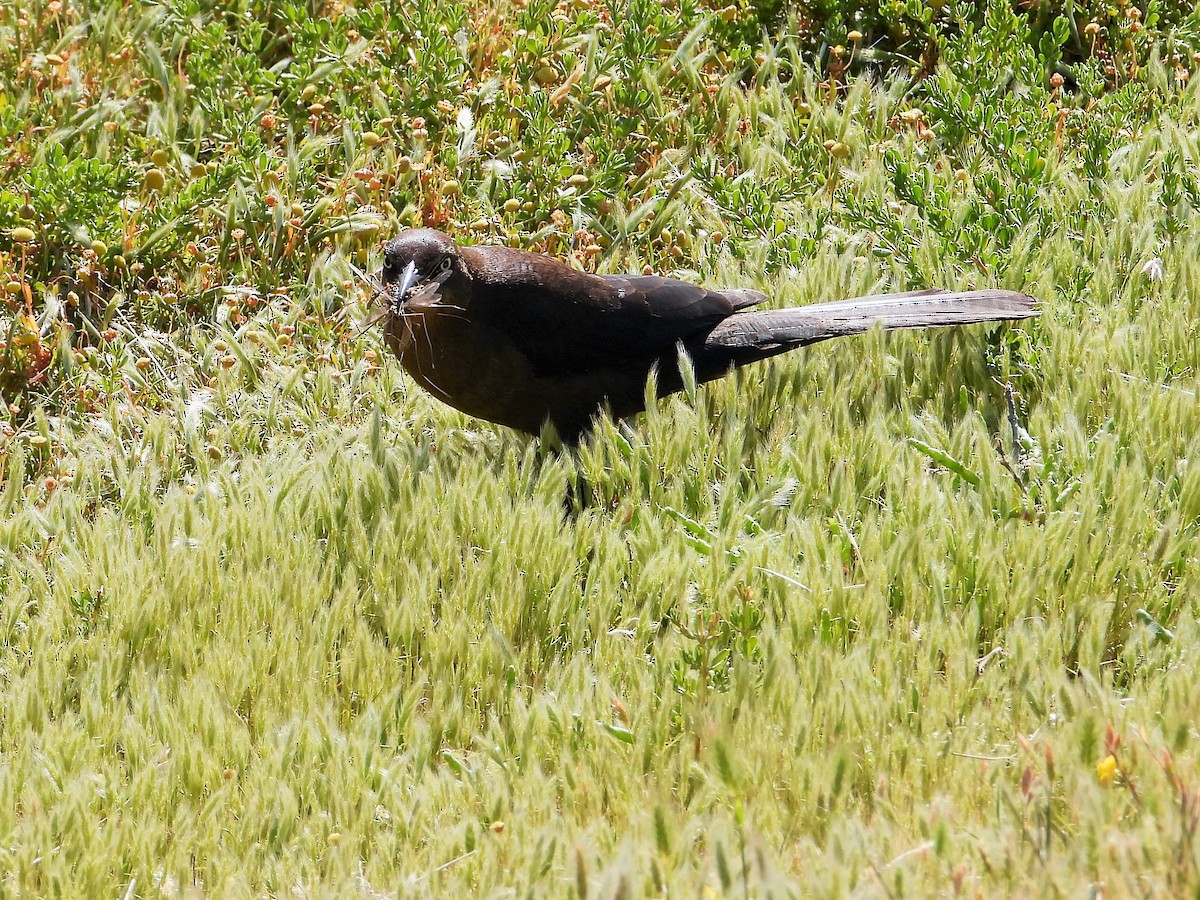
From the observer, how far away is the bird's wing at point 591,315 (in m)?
4.46

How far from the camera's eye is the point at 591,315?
454cm

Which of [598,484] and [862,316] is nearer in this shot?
[598,484]

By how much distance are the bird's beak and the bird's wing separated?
0.88 feet

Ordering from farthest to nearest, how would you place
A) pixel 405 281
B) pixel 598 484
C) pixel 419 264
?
pixel 419 264 → pixel 405 281 → pixel 598 484

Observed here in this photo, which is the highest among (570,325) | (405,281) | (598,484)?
(405,281)

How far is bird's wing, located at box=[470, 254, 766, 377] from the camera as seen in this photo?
14.6ft

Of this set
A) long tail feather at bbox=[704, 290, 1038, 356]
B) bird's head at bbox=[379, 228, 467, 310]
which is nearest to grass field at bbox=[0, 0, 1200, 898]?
long tail feather at bbox=[704, 290, 1038, 356]

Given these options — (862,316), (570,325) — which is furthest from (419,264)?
(862,316)

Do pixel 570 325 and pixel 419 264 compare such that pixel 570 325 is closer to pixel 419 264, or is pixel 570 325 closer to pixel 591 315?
Result: pixel 591 315

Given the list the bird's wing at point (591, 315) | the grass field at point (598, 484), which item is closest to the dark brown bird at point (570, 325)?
the bird's wing at point (591, 315)

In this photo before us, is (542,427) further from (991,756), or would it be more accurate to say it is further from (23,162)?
(23,162)

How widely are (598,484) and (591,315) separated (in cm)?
90

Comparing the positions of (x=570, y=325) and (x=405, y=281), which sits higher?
(x=405, y=281)

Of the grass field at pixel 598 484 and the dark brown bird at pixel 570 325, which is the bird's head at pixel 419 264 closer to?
the dark brown bird at pixel 570 325
